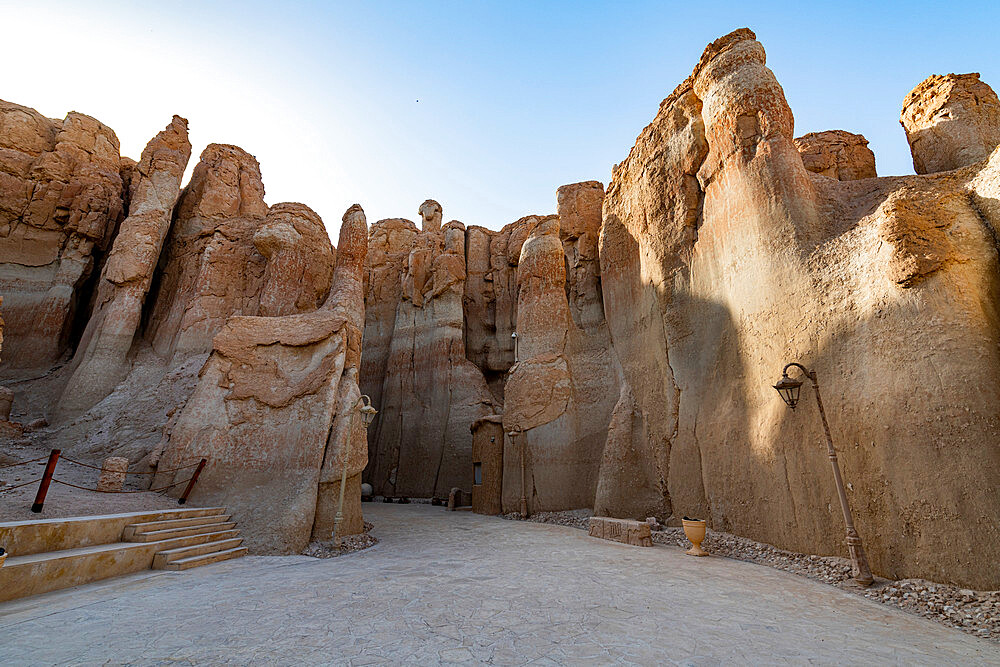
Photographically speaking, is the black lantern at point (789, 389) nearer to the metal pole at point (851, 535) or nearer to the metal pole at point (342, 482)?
the metal pole at point (851, 535)

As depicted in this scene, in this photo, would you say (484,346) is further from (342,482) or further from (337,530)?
(337,530)

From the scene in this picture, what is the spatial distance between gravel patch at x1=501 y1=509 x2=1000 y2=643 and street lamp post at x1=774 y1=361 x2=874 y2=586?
192mm

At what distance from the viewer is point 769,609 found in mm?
5758

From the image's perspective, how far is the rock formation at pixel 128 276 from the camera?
1605cm

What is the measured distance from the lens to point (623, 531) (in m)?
11.6

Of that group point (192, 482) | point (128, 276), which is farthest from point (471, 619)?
point (128, 276)

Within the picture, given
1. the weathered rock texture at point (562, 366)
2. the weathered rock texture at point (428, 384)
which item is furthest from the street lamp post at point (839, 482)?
the weathered rock texture at point (428, 384)

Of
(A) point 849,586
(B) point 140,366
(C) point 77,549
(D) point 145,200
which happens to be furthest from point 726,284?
(D) point 145,200

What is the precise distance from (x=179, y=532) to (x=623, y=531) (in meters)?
9.88

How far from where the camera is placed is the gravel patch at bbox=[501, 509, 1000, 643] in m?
5.40

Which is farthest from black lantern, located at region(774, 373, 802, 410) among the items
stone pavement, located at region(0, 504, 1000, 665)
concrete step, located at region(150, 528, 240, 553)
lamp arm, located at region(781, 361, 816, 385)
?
concrete step, located at region(150, 528, 240, 553)

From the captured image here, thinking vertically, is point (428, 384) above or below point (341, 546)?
above

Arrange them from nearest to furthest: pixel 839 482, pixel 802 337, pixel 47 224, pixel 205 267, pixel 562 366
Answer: pixel 839 482 → pixel 802 337 → pixel 205 267 → pixel 562 366 → pixel 47 224

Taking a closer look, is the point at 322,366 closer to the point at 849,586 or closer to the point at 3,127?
the point at 849,586
